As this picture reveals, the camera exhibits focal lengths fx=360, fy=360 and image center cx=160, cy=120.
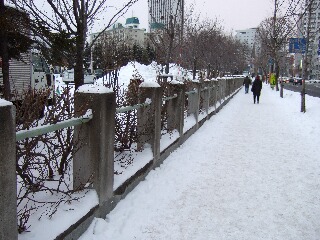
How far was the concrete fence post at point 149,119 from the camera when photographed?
220 inches

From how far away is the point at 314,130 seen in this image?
10.1 metres

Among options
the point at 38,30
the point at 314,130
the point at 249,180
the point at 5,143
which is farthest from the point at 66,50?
the point at 314,130

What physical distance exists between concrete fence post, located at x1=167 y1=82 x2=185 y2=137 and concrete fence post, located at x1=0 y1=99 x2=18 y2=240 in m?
5.46

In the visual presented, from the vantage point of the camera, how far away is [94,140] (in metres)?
3.58

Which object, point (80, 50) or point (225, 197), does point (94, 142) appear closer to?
point (225, 197)

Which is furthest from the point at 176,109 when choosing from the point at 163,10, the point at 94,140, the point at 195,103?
the point at 163,10

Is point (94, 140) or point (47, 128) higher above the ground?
point (47, 128)

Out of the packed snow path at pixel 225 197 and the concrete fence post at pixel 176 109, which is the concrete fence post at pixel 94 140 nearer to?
the packed snow path at pixel 225 197

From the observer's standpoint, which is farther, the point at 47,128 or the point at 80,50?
the point at 80,50

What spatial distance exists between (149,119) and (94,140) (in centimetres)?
222

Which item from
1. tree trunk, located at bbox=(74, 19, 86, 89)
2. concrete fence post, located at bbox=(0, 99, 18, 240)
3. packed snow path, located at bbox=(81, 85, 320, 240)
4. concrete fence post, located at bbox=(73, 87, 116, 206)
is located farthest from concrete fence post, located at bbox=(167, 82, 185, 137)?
concrete fence post, located at bbox=(0, 99, 18, 240)

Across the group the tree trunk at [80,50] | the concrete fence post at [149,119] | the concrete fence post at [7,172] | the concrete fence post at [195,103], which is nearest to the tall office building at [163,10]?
the concrete fence post at [195,103]

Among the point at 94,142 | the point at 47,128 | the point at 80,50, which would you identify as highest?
the point at 80,50

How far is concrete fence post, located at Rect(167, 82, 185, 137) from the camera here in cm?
765
